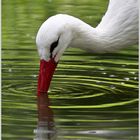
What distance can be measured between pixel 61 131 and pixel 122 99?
1789 millimetres

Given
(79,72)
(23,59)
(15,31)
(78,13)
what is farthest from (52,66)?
(78,13)

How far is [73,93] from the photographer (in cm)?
Result: 1141

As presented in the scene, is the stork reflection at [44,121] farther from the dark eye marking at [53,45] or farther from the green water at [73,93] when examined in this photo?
the dark eye marking at [53,45]

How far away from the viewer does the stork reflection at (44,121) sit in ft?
30.8

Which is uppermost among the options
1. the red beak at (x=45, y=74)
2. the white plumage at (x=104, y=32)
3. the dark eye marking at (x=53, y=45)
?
the white plumage at (x=104, y=32)

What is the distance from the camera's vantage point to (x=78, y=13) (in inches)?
774

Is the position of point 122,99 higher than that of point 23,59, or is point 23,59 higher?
point 23,59

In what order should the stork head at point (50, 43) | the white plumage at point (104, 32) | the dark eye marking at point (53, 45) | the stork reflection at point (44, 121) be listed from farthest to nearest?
the white plumage at point (104, 32), the dark eye marking at point (53, 45), the stork head at point (50, 43), the stork reflection at point (44, 121)

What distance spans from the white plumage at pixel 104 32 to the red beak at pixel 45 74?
84 mm

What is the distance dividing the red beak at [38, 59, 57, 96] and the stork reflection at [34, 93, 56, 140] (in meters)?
0.19

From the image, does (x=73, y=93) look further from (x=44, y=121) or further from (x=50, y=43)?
(x=44, y=121)

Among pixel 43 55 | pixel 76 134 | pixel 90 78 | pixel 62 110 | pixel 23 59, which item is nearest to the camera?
pixel 76 134

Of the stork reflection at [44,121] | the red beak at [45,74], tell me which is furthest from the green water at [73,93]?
the red beak at [45,74]

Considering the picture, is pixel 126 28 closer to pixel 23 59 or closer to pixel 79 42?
pixel 79 42
